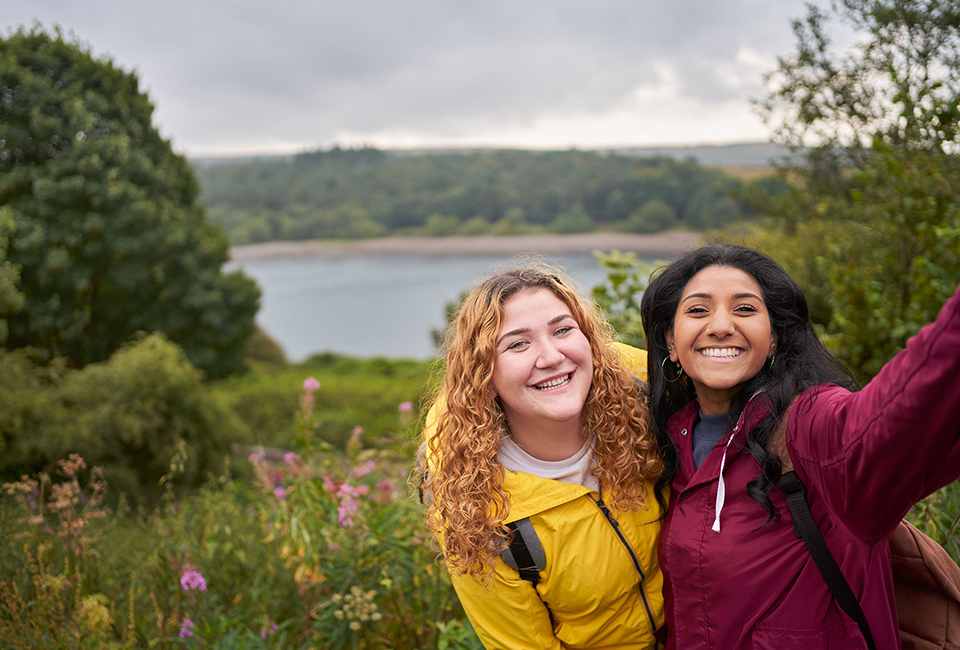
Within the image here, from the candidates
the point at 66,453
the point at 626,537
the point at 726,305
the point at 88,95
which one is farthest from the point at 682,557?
the point at 88,95

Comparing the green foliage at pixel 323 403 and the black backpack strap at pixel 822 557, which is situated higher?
the black backpack strap at pixel 822 557

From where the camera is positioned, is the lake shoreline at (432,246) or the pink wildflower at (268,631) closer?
the pink wildflower at (268,631)

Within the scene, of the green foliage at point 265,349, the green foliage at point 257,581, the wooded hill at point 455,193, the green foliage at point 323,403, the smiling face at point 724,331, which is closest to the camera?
the smiling face at point 724,331

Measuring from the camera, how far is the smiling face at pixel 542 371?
6.33ft

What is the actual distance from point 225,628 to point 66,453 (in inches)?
199

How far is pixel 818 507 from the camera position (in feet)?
4.87

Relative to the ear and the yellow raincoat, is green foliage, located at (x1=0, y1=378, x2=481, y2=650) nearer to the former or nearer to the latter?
the yellow raincoat

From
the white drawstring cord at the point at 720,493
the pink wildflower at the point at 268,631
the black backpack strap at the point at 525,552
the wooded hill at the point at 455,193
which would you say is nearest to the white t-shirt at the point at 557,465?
the black backpack strap at the point at 525,552

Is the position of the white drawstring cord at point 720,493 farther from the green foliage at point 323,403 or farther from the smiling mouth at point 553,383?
the green foliage at point 323,403

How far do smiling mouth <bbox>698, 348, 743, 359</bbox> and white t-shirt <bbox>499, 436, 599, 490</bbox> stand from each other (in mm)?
547

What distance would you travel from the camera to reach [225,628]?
2920 mm

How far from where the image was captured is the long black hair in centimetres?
157

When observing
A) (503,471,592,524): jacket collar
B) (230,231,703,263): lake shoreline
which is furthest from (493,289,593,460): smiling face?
(230,231,703,263): lake shoreline

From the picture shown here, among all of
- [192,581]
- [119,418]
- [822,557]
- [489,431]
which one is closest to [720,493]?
[822,557]
